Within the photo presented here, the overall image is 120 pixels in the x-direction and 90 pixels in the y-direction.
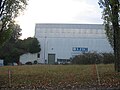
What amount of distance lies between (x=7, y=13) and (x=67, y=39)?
75590 mm

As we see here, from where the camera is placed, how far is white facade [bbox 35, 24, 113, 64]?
9725 centimetres

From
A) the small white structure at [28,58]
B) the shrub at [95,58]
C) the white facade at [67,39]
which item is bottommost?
the shrub at [95,58]

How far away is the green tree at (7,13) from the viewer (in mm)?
22750

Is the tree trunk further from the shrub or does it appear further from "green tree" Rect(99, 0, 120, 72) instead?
the shrub

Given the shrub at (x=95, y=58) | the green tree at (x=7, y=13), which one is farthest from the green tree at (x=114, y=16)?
the shrub at (x=95, y=58)

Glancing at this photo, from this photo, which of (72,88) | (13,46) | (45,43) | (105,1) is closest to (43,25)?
(45,43)

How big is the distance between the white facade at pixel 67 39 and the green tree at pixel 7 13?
240ft

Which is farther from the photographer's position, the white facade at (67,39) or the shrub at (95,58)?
the white facade at (67,39)

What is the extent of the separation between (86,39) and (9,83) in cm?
7950

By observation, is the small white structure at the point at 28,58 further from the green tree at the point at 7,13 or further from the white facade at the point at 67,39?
the green tree at the point at 7,13

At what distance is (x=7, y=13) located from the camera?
913 inches

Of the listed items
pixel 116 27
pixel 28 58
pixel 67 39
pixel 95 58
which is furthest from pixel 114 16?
pixel 28 58

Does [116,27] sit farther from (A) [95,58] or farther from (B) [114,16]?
(A) [95,58]

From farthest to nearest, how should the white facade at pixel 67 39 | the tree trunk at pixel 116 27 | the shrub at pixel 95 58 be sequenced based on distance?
1. the white facade at pixel 67 39
2. the shrub at pixel 95 58
3. the tree trunk at pixel 116 27
